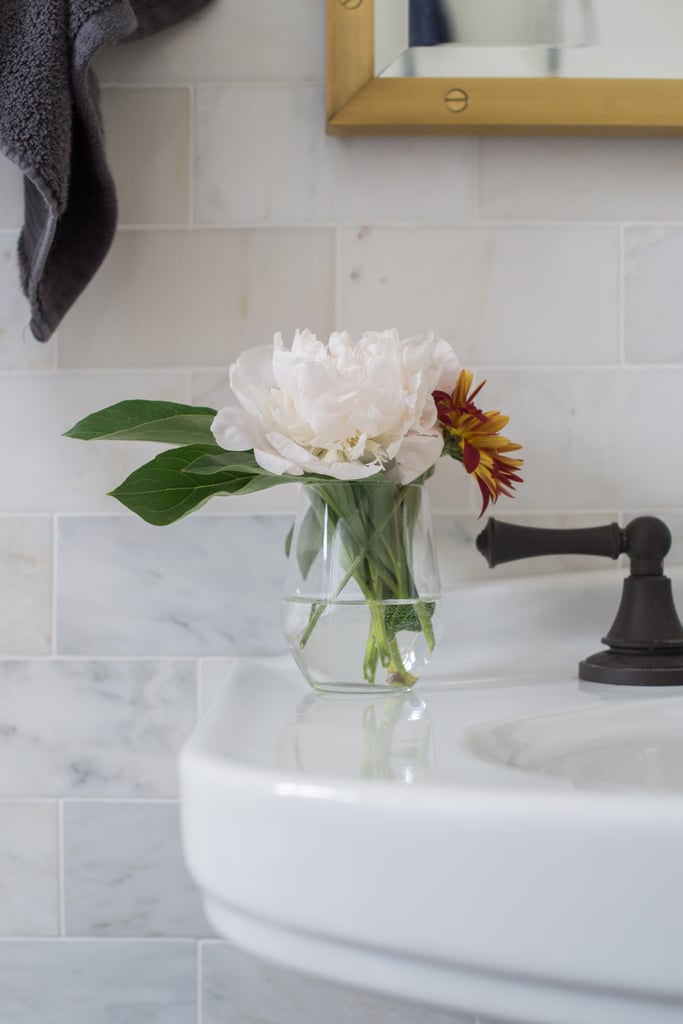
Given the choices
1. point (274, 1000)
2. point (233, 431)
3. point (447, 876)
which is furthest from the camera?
point (274, 1000)

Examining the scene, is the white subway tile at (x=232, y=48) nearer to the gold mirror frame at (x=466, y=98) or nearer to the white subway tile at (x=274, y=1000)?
the gold mirror frame at (x=466, y=98)

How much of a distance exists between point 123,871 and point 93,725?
137 mm

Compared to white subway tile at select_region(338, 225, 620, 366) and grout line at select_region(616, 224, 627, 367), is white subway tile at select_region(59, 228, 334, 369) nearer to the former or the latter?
white subway tile at select_region(338, 225, 620, 366)

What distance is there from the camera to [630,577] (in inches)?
28.8

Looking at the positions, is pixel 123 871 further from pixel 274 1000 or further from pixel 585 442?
pixel 585 442

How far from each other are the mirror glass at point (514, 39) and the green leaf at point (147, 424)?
412 mm

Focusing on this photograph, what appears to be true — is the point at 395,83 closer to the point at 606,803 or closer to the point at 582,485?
the point at 582,485

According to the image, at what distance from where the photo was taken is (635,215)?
0.87 metres

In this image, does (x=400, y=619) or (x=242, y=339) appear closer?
(x=400, y=619)

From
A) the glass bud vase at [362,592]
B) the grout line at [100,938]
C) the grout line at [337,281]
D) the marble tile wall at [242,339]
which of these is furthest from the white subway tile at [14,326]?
the grout line at [100,938]

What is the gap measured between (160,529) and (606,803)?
61cm

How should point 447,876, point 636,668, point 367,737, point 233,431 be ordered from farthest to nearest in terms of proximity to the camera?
point 636,668 → point 233,431 → point 367,737 → point 447,876

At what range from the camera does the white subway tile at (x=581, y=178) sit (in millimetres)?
871

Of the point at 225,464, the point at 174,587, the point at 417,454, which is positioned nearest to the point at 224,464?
the point at 225,464
